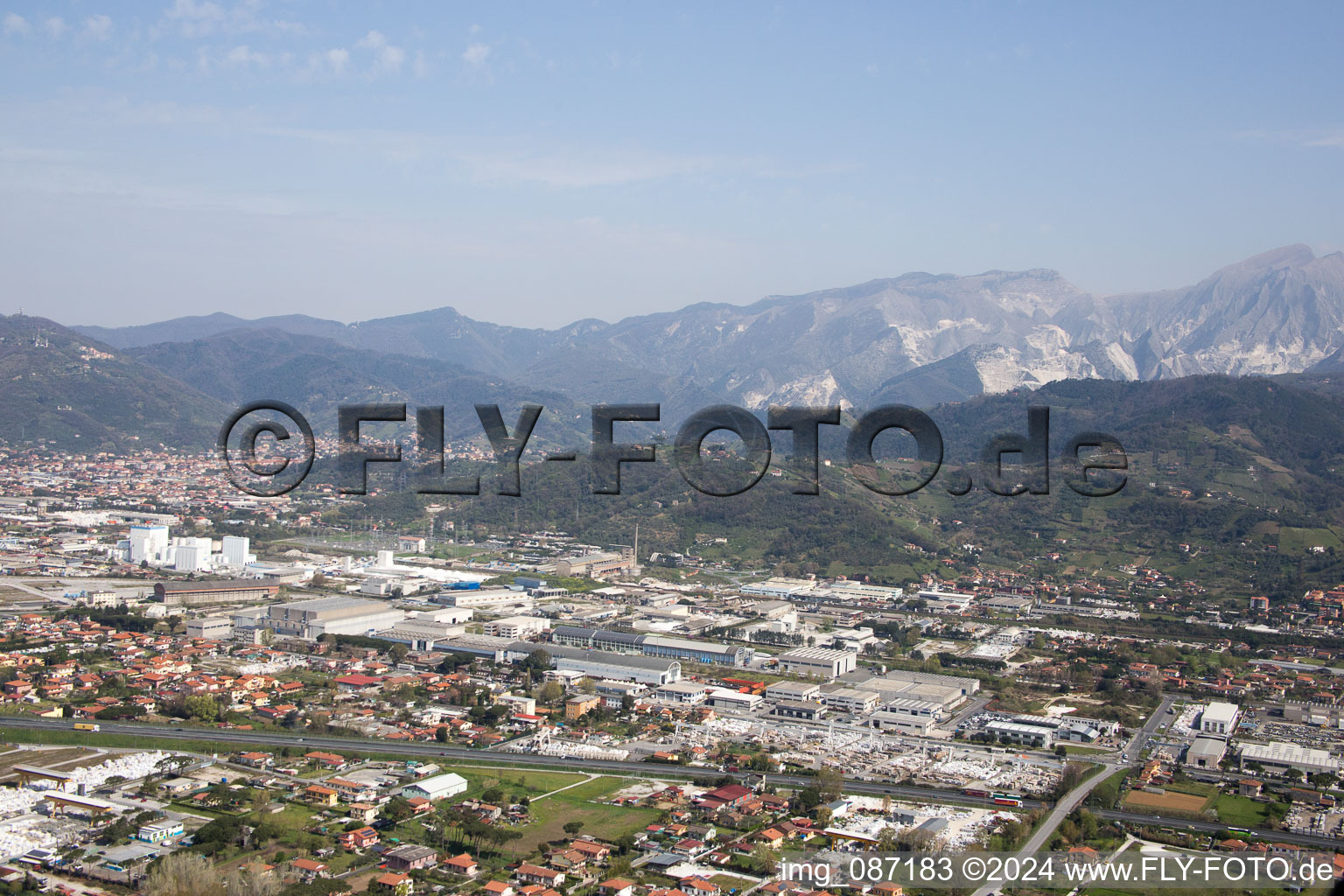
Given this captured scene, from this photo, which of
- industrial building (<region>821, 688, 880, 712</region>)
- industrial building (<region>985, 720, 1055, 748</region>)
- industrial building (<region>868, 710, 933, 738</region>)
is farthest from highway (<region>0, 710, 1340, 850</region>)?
industrial building (<region>821, 688, 880, 712</region>)

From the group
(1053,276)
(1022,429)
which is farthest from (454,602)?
(1053,276)

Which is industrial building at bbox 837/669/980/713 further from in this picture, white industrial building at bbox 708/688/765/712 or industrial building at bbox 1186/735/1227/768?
industrial building at bbox 1186/735/1227/768

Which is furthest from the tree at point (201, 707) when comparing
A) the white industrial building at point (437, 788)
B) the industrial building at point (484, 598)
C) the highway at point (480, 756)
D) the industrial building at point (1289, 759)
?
the industrial building at point (1289, 759)

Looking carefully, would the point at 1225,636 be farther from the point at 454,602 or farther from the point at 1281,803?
the point at 454,602

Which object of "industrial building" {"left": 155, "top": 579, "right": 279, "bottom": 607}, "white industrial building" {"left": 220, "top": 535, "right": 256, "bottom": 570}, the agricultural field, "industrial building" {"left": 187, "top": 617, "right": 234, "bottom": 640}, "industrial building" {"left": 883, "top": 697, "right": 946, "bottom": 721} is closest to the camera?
the agricultural field

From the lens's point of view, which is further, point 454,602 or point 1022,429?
point 1022,429

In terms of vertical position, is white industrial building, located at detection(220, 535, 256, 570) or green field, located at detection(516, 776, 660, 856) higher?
white industrial building, located at detection(220, 535, 256, 570)

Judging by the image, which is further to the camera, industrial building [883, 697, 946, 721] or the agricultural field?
industrial building [883, 697, 946, 721]
